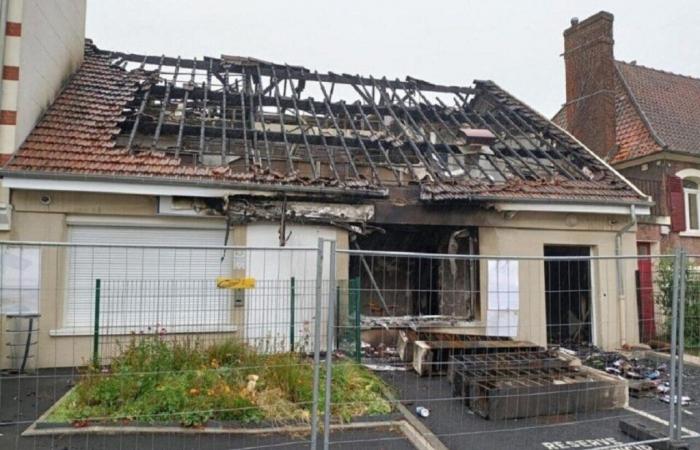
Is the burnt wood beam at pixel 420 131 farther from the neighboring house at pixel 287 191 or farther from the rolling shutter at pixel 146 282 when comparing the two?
the rolling shutter at pixel 146 282

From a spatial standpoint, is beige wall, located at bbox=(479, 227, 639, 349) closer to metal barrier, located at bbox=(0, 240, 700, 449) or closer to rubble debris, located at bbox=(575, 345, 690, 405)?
metal barrier, located at bbox=(0, 240, 700, 449)

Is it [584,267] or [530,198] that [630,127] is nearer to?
[584,267]

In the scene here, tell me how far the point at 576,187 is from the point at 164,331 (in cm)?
833

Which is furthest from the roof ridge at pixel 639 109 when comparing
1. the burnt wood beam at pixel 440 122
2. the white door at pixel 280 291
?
the white door at pixel 280 291

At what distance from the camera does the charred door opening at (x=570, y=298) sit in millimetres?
10320

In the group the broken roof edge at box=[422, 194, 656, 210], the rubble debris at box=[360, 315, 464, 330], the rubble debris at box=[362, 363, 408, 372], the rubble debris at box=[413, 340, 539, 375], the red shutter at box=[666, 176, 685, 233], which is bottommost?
the rubble debris at box=[362, 363, 408, 372]

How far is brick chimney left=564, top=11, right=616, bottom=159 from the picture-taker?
1438 centimetres

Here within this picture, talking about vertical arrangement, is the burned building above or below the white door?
above

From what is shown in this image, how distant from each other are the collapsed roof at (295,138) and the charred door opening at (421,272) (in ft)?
3.73

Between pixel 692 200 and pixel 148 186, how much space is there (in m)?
15.2

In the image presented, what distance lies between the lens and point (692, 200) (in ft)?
49.7

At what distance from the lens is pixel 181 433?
200 inches

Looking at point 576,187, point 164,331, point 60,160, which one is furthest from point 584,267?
point 60,160

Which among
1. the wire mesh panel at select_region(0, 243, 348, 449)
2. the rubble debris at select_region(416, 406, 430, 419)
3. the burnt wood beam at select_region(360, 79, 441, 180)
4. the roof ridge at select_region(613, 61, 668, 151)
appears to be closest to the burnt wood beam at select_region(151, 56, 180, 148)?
the wire mesh panel at select_region(0, 243, 348, 449)
